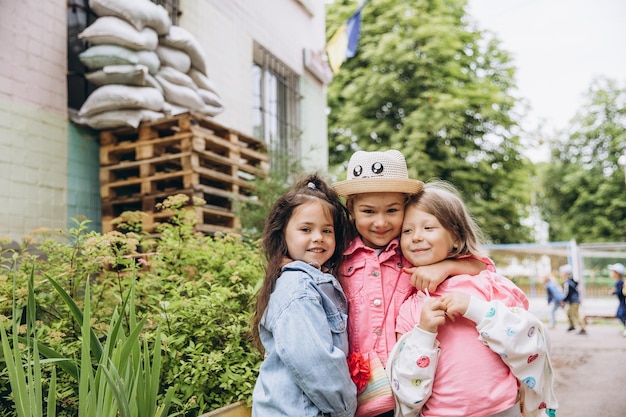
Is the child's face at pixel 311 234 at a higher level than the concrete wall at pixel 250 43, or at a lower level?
lower

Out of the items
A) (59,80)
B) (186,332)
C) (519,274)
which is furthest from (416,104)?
(186,332)

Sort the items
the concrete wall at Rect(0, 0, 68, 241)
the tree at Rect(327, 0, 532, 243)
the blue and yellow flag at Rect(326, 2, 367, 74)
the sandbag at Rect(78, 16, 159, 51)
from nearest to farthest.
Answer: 1. the concrete wall at Rect(0, 0, 68, 241)
2. the sandbag at Rect(78, 16, 159, 51)
3. the blue and yellow flag at Rect(326, 2, 367, 74)
4. the tree at Rect(327, 0, 532, 243)

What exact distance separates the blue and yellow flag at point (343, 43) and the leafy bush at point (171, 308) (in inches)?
254

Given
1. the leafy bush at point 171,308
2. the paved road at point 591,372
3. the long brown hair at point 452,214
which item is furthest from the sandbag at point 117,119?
the paved road at point 591,372

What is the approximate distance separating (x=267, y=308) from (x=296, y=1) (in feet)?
25.9

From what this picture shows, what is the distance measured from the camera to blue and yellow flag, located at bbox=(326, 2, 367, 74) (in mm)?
9273

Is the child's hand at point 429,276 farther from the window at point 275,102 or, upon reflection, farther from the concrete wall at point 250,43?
→ the window at point 275,102

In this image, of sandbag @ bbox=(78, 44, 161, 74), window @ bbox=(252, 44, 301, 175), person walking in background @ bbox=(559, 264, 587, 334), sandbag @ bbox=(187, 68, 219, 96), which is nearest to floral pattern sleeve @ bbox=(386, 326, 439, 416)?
sandbag @ bbox=(78, 44, 161, 74)

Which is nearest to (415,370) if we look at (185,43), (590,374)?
(185,43)

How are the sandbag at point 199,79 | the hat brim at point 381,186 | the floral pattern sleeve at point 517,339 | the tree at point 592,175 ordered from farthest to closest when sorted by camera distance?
1. the tree at point 592,175
2. the sandbag at point 199,79
3. the hat brim at point 381,186
4. the floral pattern sleeve at point 517,339

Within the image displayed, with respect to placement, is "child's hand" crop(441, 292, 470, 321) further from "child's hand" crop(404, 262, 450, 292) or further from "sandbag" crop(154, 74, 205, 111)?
"sandbag" crop(154, 74, 205, 111)

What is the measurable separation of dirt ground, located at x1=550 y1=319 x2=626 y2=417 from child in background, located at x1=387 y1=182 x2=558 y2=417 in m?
3.05

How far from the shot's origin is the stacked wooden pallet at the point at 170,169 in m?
4.77

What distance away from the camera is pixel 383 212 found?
2.26m
